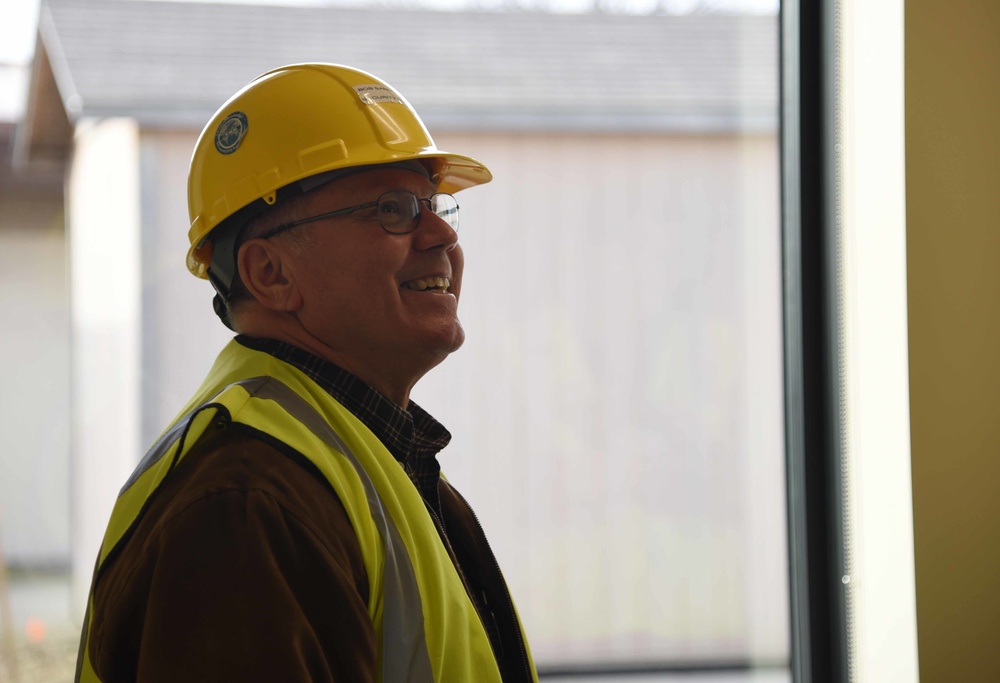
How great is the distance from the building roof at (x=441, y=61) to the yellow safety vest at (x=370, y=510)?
220 centimetres

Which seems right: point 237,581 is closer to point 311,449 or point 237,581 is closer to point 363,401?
point 311,449

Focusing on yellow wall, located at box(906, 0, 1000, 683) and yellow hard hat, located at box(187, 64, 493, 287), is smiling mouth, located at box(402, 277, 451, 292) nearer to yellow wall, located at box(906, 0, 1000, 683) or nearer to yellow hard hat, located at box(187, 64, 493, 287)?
yellow hard hat, located at box(187, 64, 493, 287)

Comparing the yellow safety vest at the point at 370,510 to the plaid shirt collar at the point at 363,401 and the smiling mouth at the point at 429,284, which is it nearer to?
the plaid shirt collar at the point at 363,401

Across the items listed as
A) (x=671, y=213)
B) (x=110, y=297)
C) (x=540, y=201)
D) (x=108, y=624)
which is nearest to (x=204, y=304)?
(x=110, y=297)

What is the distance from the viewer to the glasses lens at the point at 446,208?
123cm

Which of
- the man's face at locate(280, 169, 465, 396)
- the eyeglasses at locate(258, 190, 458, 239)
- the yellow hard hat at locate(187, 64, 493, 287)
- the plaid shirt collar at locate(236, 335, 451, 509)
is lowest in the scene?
the plaid shirt collar at locate(236, 335, 451, 509)

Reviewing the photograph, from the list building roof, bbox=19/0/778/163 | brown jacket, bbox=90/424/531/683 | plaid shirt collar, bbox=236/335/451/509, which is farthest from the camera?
building roof, bbox=19/0/778/163

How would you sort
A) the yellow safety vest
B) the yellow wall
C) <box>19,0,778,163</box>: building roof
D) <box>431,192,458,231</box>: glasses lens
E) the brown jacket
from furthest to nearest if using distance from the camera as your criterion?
<box>19,0,778,163</box>: building roof → the yellow wall → <box>431,192,458,231</box>: glasses lens → the yellow safety vest → the brown jacket

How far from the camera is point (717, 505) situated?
3.29 metres

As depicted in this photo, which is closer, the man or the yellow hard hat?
the man

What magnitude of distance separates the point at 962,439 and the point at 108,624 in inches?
63.3

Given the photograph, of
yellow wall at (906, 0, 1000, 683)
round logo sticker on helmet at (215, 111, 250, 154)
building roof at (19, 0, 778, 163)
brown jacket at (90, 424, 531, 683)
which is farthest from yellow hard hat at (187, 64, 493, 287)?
building roof at (19, 0, 778, 163)

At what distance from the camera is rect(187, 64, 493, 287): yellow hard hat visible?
1101 mm

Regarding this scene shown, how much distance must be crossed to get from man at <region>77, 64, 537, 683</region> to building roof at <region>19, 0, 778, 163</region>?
1883 millimetres
